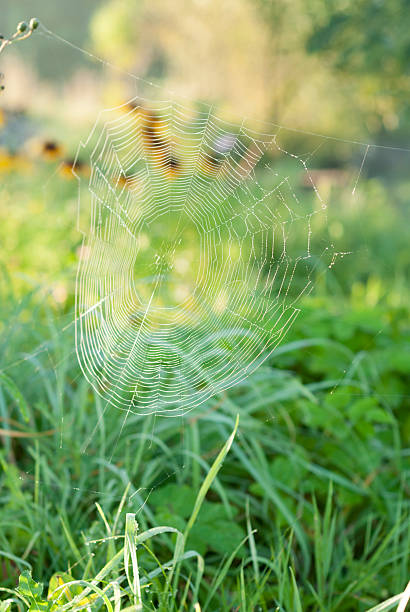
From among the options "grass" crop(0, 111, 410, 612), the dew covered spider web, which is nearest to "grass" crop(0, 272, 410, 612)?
"grass" crop(0, 111, 410, 612)

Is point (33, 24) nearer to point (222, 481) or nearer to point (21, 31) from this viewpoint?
point (21, 31)

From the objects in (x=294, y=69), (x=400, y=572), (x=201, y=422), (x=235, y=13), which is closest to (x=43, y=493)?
(x=201, y=422)

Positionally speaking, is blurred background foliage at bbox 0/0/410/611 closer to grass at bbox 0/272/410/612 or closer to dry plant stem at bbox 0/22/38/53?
grass at bbox 0/272/410/612

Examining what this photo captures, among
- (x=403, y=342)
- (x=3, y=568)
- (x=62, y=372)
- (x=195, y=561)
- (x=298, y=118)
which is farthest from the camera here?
(x=298, y=118)

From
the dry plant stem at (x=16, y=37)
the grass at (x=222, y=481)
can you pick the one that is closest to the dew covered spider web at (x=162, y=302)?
the grass at (x=222, y=481)

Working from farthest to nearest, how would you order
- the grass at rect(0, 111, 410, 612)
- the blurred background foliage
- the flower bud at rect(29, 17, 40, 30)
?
the blurred background foliage, the grass at rect(0, 111, 410, 612), the flower bud at rect(29, 17, 40, 30)

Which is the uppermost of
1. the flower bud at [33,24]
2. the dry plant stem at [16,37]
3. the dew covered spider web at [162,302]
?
the flower bud at [33,24]

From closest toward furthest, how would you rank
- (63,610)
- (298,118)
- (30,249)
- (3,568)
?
1. (63,610)
2. (3,568)
3. (30,249)
4. (298,118)

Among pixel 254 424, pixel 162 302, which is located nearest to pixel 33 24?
pixel 254 424

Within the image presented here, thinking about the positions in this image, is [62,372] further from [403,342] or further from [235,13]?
[235,13]

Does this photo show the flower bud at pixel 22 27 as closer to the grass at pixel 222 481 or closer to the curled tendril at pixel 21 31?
the curled tendril at pixel 21 31

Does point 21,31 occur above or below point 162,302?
above
